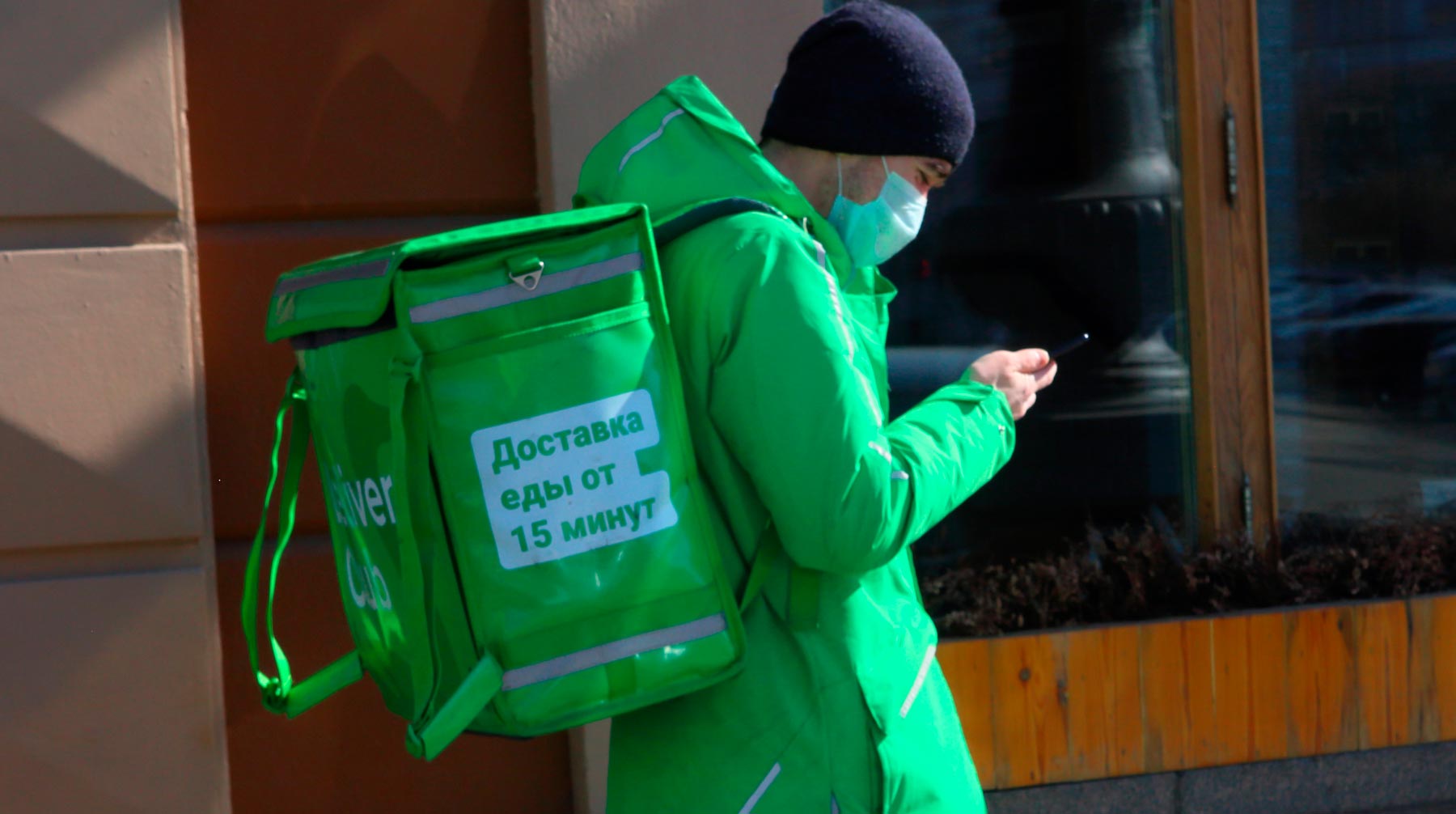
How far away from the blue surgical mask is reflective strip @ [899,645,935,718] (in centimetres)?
51

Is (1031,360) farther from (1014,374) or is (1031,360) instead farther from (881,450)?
(881,450)

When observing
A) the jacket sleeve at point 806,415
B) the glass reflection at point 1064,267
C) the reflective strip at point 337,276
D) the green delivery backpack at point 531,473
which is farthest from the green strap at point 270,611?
the glass reflection at point 1064,267

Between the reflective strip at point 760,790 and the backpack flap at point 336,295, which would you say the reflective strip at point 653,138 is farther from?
the reflective strip at point 760,790

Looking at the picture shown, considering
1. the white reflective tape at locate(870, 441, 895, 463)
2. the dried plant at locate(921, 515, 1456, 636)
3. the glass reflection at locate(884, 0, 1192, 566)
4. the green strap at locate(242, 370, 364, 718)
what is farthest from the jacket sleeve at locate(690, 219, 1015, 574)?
the glass reflection at locate(884, 0, 1192, 566)

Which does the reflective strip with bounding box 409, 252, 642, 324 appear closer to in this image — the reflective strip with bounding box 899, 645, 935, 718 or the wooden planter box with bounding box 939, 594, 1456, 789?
the reflective strip with bounding box 899, 645, 935, 718

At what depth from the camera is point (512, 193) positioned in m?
3.29

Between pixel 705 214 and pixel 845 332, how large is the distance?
0.21 meters

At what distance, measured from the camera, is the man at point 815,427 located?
1.54 metres

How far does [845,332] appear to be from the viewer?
5.15 ft

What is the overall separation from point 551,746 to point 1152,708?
151 centimetres

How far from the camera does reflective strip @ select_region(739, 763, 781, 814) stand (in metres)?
1.64

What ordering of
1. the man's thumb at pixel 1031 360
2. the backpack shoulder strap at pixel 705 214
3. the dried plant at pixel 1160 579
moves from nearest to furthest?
the backpack shoulder strap at pixel 705 214, the man's thumb at pixel 1031 360, the dried plant at pixel 1160 579

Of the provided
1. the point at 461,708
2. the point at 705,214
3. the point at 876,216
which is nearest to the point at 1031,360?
the point at 876,216

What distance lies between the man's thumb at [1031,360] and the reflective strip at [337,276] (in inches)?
31.9
